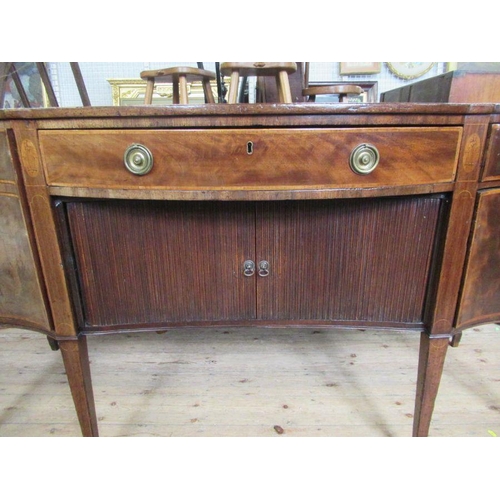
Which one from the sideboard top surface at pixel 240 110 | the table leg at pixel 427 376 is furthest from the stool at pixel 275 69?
the table leg at pixel 427 376

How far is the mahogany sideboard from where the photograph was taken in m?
0.62

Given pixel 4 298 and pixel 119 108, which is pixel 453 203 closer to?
pixel 119 108

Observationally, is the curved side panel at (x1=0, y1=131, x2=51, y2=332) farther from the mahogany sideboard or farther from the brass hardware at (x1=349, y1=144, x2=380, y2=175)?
the brass hardware at (x1=349, y1=144, x2=380, y2=175)

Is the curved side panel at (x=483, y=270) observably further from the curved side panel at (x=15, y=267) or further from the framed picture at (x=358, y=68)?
the framed picture at (x=358, y=68)

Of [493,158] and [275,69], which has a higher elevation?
[275,69]

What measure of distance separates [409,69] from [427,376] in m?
3.21

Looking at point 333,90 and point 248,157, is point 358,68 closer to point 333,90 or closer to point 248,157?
point 333,90

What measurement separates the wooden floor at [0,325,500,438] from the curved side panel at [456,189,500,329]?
408mm

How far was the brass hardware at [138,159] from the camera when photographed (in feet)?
2.04

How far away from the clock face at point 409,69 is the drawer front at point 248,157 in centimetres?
303

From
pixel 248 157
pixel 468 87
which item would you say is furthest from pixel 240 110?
pixel 468 87

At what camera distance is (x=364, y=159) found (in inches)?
24.8

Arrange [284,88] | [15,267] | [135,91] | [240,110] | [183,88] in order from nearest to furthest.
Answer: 1. [240,110]
2. [15,267]
3. [284,88]
4. [183,88]
5. [135,91]

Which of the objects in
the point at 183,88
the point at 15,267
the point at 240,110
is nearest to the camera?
the point at 240,110
